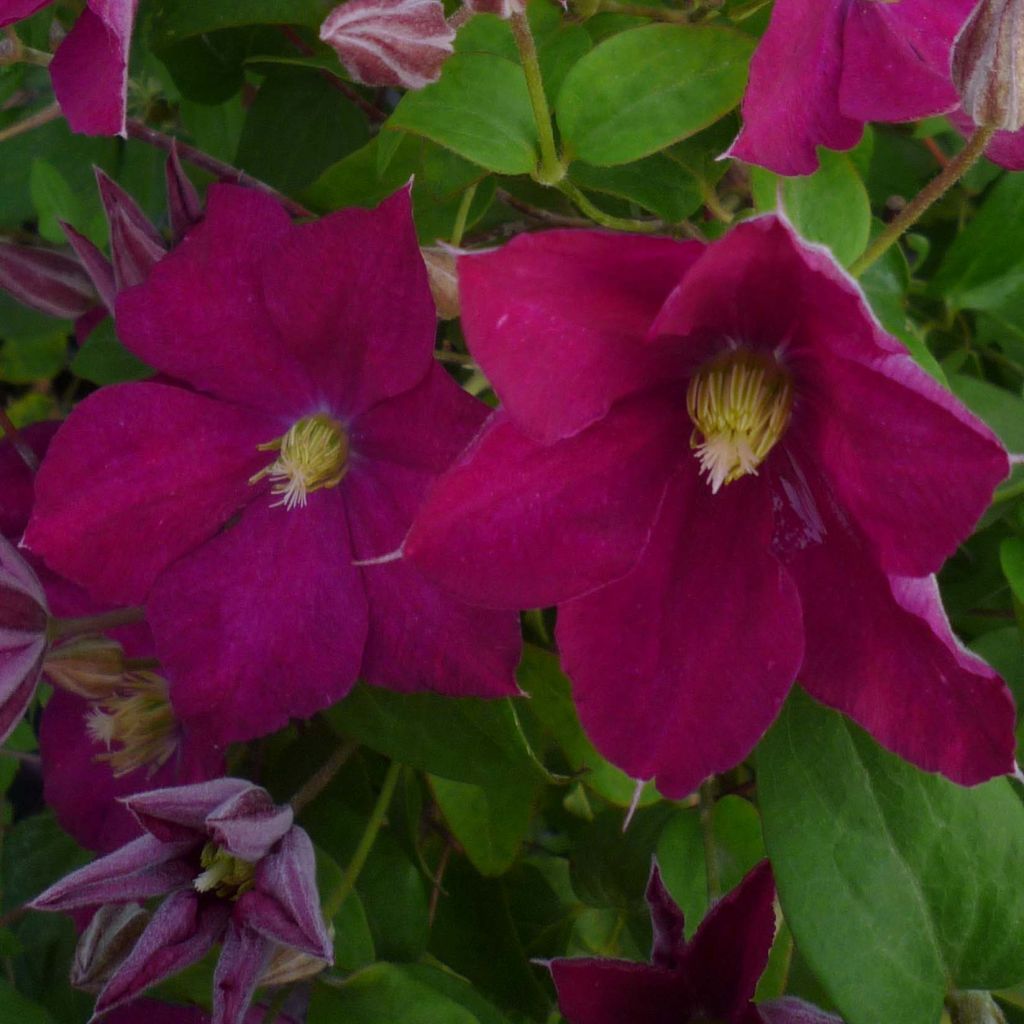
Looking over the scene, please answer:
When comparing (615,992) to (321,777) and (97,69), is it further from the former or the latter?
(97,69)

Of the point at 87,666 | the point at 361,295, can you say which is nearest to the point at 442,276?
the point at 361,295

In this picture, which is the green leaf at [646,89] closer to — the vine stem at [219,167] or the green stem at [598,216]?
the green stem at [598,216]

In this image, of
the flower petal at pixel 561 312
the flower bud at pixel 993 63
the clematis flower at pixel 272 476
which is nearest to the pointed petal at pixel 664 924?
the clematis flower at pixel 272 476

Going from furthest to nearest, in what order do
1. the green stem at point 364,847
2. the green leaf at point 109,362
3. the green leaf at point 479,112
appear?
the green leaf at point 109,362 → the green stem at point 364,847 → the green leaf at point 479,112

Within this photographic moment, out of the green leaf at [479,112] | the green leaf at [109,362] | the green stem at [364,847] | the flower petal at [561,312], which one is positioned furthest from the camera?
the green leaf at [109,362]

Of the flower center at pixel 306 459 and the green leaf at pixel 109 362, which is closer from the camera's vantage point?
the flower center at pixel 306 459

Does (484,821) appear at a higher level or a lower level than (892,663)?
lower

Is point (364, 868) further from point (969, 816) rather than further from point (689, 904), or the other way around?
point (969, 816)
